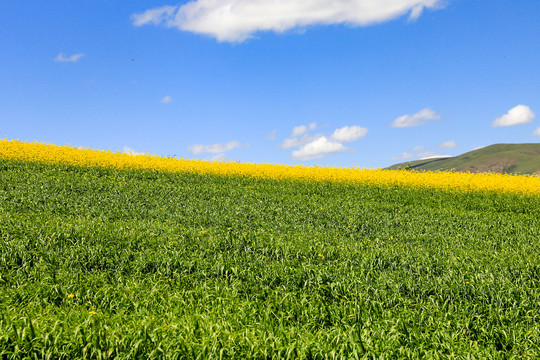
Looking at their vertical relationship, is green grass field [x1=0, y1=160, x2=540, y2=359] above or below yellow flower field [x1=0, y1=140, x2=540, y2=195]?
below

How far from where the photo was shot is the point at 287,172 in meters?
28.4

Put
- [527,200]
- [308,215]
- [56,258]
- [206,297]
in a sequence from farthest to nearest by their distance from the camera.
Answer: [527,200]
[308,215]
[56,258]
[206,297]

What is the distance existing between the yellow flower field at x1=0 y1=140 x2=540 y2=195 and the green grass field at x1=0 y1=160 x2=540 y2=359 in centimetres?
1161

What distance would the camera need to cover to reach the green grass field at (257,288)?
14.9 feet

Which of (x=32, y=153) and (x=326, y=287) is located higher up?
(x=32, y=153)

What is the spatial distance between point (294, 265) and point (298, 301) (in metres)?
1.66

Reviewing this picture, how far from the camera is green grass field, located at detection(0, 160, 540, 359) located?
4547 millimetres

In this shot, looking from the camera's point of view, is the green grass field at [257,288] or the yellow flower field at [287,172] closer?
the green grass field at [257,288]

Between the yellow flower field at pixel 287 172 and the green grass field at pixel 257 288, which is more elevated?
the yellow flower field at pixel 287 172

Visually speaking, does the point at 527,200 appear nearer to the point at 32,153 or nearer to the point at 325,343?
the point at 325,343

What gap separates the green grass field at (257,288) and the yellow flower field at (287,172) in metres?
11.6

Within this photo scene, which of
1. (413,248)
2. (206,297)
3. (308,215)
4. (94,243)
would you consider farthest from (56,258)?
(308,215)

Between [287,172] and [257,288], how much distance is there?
21.7m

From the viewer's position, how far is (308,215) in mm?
15148
